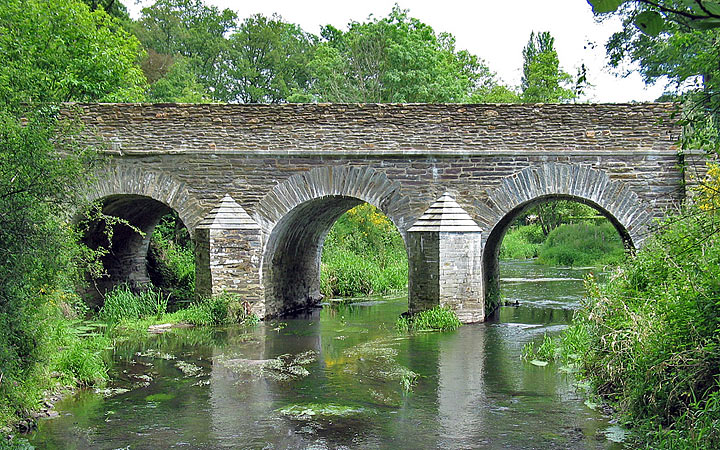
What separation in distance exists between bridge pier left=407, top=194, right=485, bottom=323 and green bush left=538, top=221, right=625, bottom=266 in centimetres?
1491

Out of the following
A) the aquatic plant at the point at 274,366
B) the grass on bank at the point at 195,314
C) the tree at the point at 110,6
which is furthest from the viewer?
the tree at the point at 110,6

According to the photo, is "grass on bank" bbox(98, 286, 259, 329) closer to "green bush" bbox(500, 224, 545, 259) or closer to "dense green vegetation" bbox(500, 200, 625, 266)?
"dense green vegetation" bbox(500, 200, 625, 266)

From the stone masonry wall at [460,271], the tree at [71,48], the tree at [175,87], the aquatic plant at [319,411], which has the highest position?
the tree at [175,87]

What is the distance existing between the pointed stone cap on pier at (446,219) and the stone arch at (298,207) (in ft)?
1.44

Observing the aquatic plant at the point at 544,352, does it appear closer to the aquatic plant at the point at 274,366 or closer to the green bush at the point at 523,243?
the aquatic plant at the point at 274,366

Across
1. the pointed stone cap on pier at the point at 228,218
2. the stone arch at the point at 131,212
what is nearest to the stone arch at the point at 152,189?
the stone arch at the point at 131,212

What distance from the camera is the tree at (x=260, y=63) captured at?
39.4m

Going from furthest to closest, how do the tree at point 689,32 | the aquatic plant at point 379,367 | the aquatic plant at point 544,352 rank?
the aquatic plant at point 544,352 < the aquatic plant at point 379,367 < the tree at point 689,32

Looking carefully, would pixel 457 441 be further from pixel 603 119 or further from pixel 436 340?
pixel 603 119

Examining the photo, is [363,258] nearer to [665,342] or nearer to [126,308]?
[126,308]

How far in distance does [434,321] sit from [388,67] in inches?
837

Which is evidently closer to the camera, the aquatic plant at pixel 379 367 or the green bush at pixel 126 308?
the aquatic plant at pixel 379 367

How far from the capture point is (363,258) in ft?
72.3

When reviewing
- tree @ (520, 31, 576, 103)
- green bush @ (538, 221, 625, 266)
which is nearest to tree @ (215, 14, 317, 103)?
tree @ (520, 31, 576, 103)
